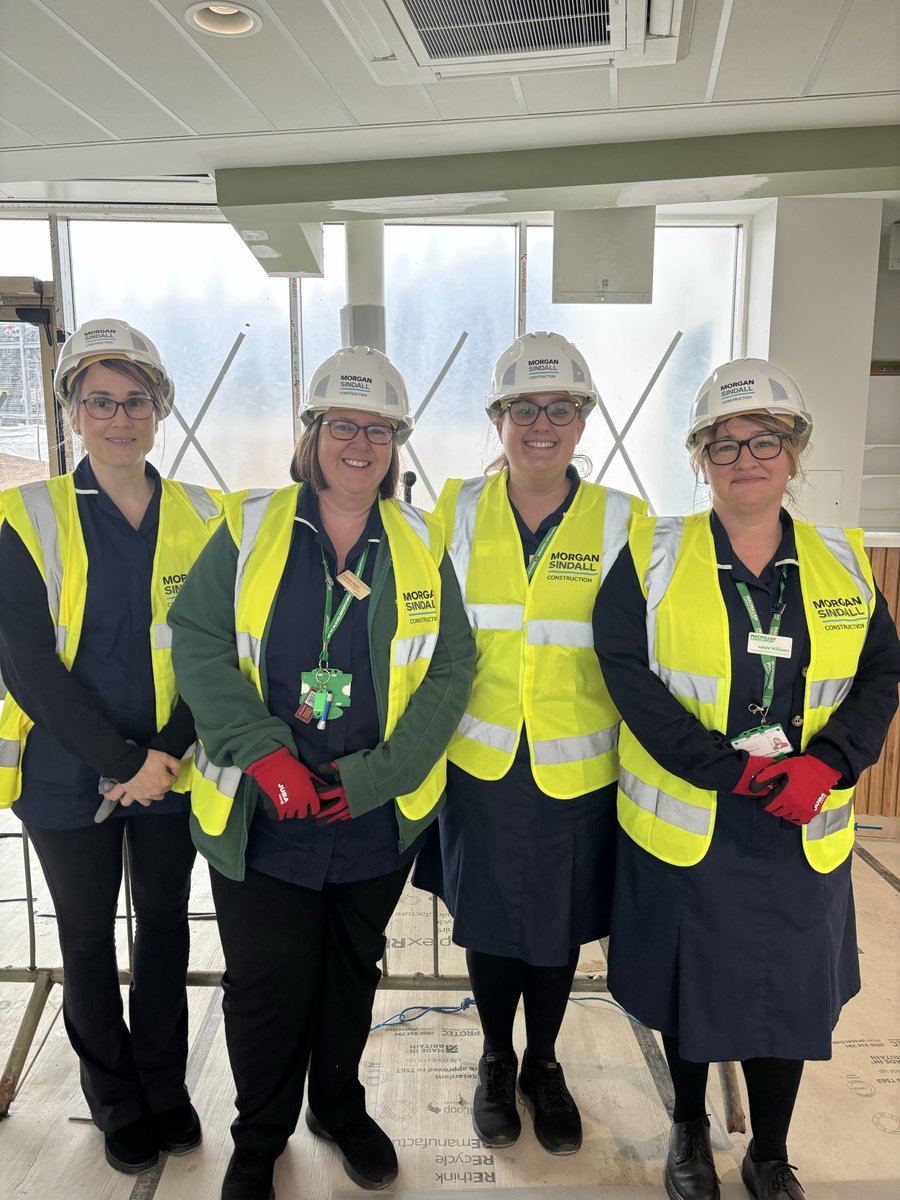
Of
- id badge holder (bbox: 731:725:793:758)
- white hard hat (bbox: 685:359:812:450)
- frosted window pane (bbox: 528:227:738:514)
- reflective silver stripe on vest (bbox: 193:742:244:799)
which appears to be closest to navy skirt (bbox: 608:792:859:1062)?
id badge holder (bbox: 731:725:793:758)

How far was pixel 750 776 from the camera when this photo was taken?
58.2 inches

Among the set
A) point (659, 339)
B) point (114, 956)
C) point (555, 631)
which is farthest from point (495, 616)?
point (659, 339)

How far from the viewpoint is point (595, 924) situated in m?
1.81

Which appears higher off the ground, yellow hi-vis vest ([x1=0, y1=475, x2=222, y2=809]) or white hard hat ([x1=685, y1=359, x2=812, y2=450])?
white hard hat ([x1=685, y1=359, x2=812, y2=450])

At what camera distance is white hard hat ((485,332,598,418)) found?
5.90 feet

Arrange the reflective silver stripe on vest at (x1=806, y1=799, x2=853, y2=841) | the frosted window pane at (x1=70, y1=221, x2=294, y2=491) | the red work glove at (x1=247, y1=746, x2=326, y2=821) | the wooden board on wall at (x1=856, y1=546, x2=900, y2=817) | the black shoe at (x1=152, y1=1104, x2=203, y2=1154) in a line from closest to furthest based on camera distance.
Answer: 1. the red work glove at (x1=247, y1=746, x2=326, y2=821)
2. the reflective silver stripe on vest at (x1=806, y1=799, x2=853, y2=841)
3. the black shoe at (x1=152, y1=1104, x2=203, y2=1154)
4. the wooden board on wall at (x1=856, y1=546, x2=900, y2=817)
5. the frosted window pane at (x1=70, y1=221, x2=294, y2=491)

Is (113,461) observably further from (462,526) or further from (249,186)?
(249,186)

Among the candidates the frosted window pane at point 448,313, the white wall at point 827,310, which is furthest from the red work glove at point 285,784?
the frosted window pane at point 448,313

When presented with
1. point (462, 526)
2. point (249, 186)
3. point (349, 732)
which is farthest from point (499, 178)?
point (349, 732)

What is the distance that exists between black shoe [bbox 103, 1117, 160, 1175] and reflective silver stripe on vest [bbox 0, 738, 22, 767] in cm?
87

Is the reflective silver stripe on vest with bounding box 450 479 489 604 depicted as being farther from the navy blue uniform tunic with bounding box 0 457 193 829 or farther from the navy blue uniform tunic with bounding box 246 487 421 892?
the navy blue uniform tunic with bounding box 0 457 193 829

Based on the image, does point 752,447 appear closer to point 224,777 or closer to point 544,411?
point 544,411

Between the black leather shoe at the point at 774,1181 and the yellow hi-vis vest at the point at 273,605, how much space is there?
1.04 metres

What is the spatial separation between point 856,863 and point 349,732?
284cm
